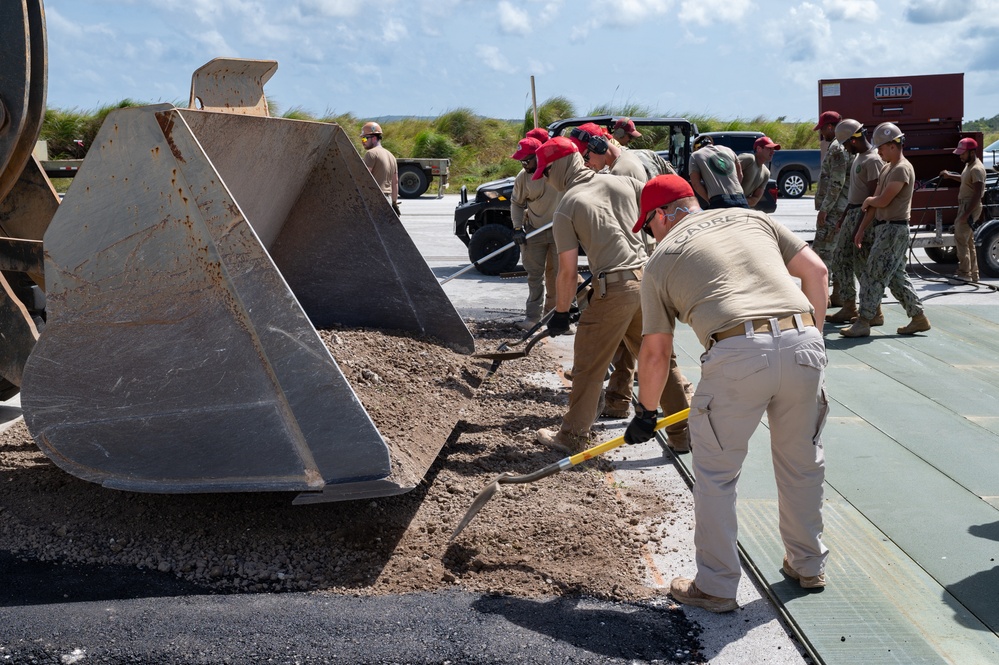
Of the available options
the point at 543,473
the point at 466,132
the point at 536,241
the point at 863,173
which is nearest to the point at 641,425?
the point at 543,473

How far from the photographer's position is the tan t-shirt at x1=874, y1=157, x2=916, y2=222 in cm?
779

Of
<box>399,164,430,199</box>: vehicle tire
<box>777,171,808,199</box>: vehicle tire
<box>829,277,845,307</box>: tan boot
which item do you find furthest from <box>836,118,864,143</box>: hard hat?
<box>399,164,430,199</box>: vehicle tire

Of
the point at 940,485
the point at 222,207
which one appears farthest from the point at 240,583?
the point at 940,485

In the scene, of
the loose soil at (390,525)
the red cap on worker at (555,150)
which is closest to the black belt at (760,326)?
the loose soil at (390,525)

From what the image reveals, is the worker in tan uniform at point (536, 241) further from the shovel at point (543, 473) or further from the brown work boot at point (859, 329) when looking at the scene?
the shovel at point (543, 473)

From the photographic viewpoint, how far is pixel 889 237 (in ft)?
25.8

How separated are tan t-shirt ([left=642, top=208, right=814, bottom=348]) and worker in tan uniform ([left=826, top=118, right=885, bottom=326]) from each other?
519 centimetres

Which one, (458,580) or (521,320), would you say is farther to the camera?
(521,320)

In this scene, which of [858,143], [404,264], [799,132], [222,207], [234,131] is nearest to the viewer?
[222,207]

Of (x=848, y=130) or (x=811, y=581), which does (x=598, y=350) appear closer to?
(x=811, y=581)

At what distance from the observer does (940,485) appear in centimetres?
465

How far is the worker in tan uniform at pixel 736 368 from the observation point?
329 centimetres

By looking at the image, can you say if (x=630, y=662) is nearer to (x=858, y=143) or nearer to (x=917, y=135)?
(x=858, y=143)

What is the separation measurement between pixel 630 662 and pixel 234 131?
9.92ft
